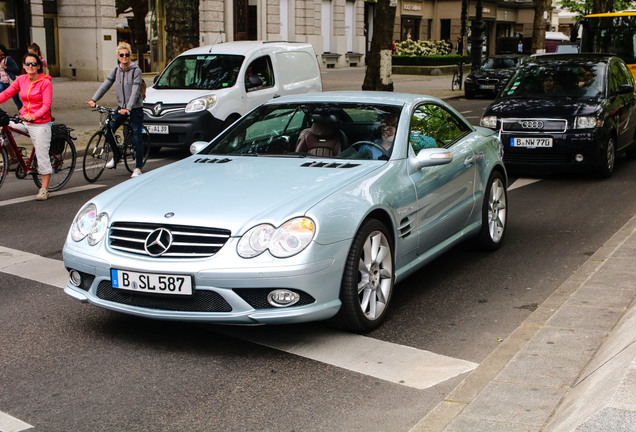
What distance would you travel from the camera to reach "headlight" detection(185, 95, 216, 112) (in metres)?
14.3

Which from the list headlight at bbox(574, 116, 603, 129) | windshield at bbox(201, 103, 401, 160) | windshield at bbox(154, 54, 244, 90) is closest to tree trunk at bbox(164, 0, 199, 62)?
windshield at bbox(154, 54, 244, 90)

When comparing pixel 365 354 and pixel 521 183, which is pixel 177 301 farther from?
pixel 521 183

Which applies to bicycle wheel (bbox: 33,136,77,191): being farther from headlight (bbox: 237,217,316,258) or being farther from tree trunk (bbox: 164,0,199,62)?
tree trunk (bbox: 164,0,199,62)

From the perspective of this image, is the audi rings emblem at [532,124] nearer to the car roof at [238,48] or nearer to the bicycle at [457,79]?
the car roof at [238,48]

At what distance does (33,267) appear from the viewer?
705cm

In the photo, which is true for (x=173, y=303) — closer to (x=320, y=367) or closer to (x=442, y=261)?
(x=320, y=367)

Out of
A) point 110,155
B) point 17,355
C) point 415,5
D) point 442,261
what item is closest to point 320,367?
point 17,355

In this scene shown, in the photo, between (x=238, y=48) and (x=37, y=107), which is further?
(x=238, y=48)

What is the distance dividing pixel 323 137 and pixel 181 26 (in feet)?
42.5

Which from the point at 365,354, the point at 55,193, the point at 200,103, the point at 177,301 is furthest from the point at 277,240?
the point at 200,103

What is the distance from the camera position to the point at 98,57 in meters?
30.1

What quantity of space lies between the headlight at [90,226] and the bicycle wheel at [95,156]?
21.3 ft

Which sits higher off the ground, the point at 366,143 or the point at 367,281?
the point at 366,143

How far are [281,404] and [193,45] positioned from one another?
598 inches
